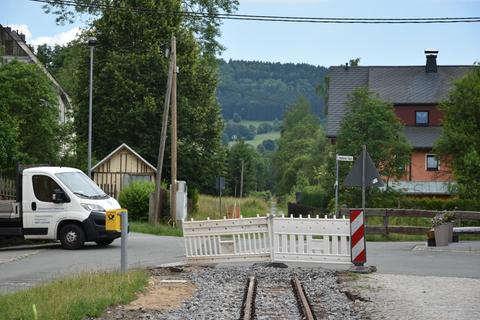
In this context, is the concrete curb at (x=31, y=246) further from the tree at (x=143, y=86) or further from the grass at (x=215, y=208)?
the tree at (x=143, y=86)

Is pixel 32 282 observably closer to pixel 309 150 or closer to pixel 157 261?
pixel 157 261

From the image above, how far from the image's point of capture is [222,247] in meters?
19.6

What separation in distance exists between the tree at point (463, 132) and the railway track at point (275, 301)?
1278 inches

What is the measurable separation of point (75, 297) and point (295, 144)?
119 meters

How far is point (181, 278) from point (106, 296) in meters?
4.06

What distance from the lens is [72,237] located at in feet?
82.3

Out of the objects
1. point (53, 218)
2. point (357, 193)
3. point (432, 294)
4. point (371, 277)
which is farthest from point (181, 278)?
point (357, 193)

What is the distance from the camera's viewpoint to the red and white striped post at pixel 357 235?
1789 centimetres

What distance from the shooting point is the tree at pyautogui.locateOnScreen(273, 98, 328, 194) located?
402 feet

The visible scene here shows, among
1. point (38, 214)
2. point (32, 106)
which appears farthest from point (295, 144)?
point (38, 214)

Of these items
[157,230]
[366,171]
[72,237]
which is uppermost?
[366,171]

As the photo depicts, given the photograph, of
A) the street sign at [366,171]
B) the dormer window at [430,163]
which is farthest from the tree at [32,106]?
the dormer window at [430,163]

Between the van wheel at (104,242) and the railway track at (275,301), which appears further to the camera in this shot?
the van wheel at (104,242)

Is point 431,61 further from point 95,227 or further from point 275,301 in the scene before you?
point 275,301
